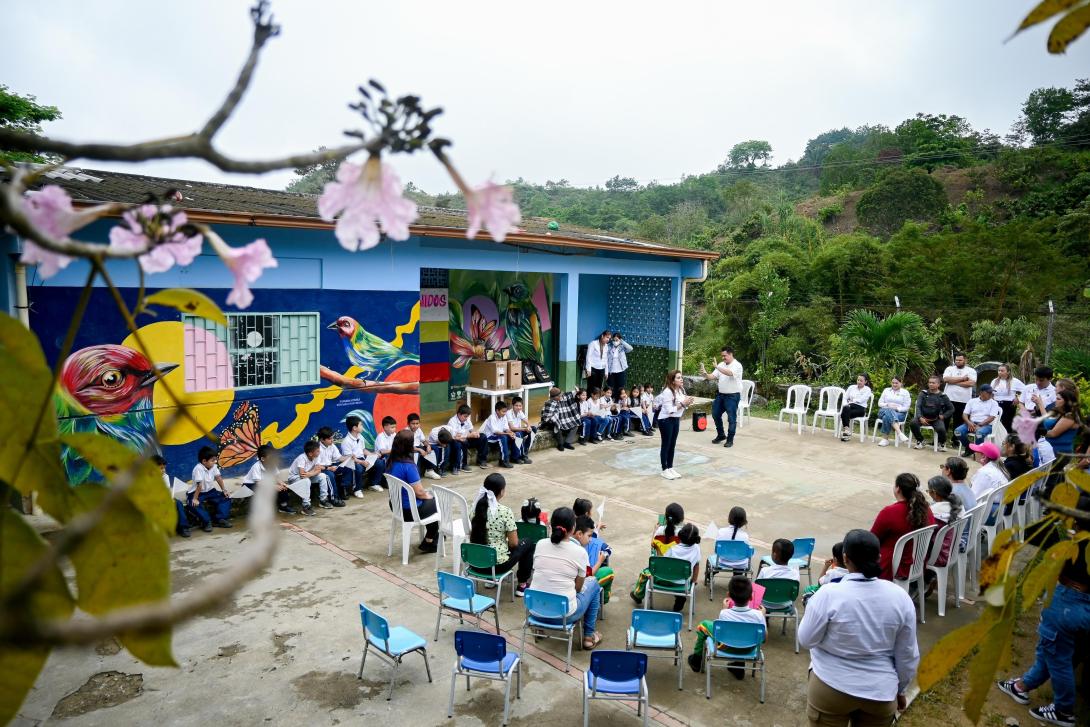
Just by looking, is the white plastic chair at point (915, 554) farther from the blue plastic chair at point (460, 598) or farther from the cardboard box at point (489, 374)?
the cardboard box at point (489, 374)

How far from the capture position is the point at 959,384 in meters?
12.1

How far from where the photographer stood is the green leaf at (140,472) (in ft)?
3.30

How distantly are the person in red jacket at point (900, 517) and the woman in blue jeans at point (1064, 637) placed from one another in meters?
1.09

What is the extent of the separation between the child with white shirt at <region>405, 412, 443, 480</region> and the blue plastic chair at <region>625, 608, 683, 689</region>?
16.9ft

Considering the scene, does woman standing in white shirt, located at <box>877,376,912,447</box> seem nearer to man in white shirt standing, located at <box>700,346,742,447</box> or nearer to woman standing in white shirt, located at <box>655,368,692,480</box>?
man in white shirt standing, located at <box>700,346,742,447</box>

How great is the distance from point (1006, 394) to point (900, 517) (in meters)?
7.34

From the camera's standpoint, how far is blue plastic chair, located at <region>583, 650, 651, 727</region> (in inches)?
A: 171

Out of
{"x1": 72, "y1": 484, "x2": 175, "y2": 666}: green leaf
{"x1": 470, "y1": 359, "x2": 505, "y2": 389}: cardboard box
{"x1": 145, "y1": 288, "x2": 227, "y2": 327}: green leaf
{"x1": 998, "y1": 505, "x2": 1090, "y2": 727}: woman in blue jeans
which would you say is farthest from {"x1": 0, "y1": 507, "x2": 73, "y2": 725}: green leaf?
{"x1": 470, "y1": 359, "x2": 505, "y2": 389}: cardboard box

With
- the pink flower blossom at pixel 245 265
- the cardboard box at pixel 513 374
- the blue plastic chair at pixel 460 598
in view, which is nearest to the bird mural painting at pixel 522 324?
the cardboard box at pixel 513 374

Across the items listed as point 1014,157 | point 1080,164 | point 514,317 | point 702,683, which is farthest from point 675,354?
point 1014,157

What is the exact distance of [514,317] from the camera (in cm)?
1510

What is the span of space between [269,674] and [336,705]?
0.65m

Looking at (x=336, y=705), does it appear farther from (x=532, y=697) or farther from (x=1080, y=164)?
(x=1080, y=164)

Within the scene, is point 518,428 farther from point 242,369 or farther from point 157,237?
point 157,237
